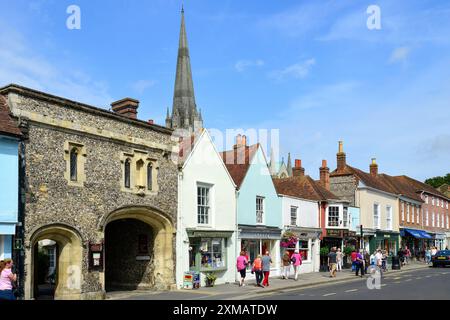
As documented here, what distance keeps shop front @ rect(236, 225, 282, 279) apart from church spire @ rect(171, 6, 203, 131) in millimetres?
58395

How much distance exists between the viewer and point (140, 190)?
2105cm

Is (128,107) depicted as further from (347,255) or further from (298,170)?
(347,255)

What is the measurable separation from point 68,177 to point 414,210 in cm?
4243

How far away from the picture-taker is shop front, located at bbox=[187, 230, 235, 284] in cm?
2362

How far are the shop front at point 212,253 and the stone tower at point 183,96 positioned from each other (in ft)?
204

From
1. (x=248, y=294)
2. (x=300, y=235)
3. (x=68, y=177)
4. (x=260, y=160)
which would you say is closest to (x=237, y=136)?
(x=260, y=160)

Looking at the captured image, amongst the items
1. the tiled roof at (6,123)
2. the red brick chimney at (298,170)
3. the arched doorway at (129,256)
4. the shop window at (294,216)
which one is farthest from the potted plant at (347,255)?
the tiled roof at (6,123)

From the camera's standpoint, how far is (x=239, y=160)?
2908cm

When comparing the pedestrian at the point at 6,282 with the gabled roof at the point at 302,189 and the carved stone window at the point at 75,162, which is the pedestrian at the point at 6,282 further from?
the gabled roof at the point at 302,189

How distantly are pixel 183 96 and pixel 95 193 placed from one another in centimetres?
7100

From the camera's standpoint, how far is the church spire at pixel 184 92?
87562 mm

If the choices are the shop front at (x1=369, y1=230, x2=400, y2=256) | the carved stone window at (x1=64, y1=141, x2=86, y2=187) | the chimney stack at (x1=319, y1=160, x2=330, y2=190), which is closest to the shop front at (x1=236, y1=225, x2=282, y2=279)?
the carved stone window at (x1=64, y1=141, x2=86, y2=187)

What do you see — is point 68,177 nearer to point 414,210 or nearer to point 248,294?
point 248,294

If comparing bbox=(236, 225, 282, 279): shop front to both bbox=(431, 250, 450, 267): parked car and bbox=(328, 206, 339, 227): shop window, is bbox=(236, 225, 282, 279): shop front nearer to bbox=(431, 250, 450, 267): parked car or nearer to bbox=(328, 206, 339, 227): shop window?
bbox=(328, 206, 339, 227): shop window
